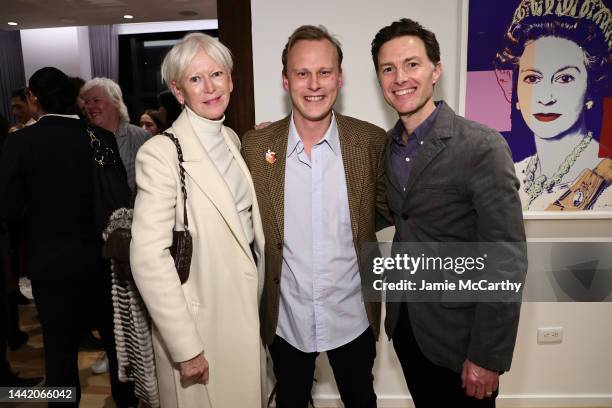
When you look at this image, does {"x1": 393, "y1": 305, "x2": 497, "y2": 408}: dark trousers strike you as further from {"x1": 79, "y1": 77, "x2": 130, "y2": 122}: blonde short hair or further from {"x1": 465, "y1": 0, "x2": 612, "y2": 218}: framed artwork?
{"x1": 79, "y1": 77, "x2": 130, "y2": 122}: blonde short hair

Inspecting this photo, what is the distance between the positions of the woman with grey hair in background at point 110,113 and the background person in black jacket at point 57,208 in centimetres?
87

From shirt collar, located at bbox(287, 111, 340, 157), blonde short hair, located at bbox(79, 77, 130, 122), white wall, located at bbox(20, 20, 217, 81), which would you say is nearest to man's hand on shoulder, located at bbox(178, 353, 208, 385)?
shirt collar, located at bbox(287, 111, 340, 157)

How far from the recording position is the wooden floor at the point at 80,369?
262 cm

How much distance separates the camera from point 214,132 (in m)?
1.53

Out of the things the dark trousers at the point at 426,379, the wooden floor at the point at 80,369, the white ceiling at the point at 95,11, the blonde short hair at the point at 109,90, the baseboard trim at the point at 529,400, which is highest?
the white ceiling at the point at 95,11

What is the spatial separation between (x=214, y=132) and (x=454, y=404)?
1318 millimetres

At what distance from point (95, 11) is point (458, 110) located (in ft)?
20.2

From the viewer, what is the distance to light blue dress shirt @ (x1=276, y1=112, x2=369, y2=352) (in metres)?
1.61

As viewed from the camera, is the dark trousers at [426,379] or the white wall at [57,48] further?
the white wall at [57,48]

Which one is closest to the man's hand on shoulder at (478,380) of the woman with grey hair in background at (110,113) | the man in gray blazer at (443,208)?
the man in gray blazer at (443,208)

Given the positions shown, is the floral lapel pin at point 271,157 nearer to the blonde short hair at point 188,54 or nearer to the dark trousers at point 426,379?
the blonde short hair at point 188,54

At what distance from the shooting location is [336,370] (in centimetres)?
173

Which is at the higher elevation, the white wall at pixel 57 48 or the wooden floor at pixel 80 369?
the white wall at pixel 57 48

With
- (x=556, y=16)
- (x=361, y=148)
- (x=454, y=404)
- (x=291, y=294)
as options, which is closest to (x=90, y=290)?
(x=291, y=294)
